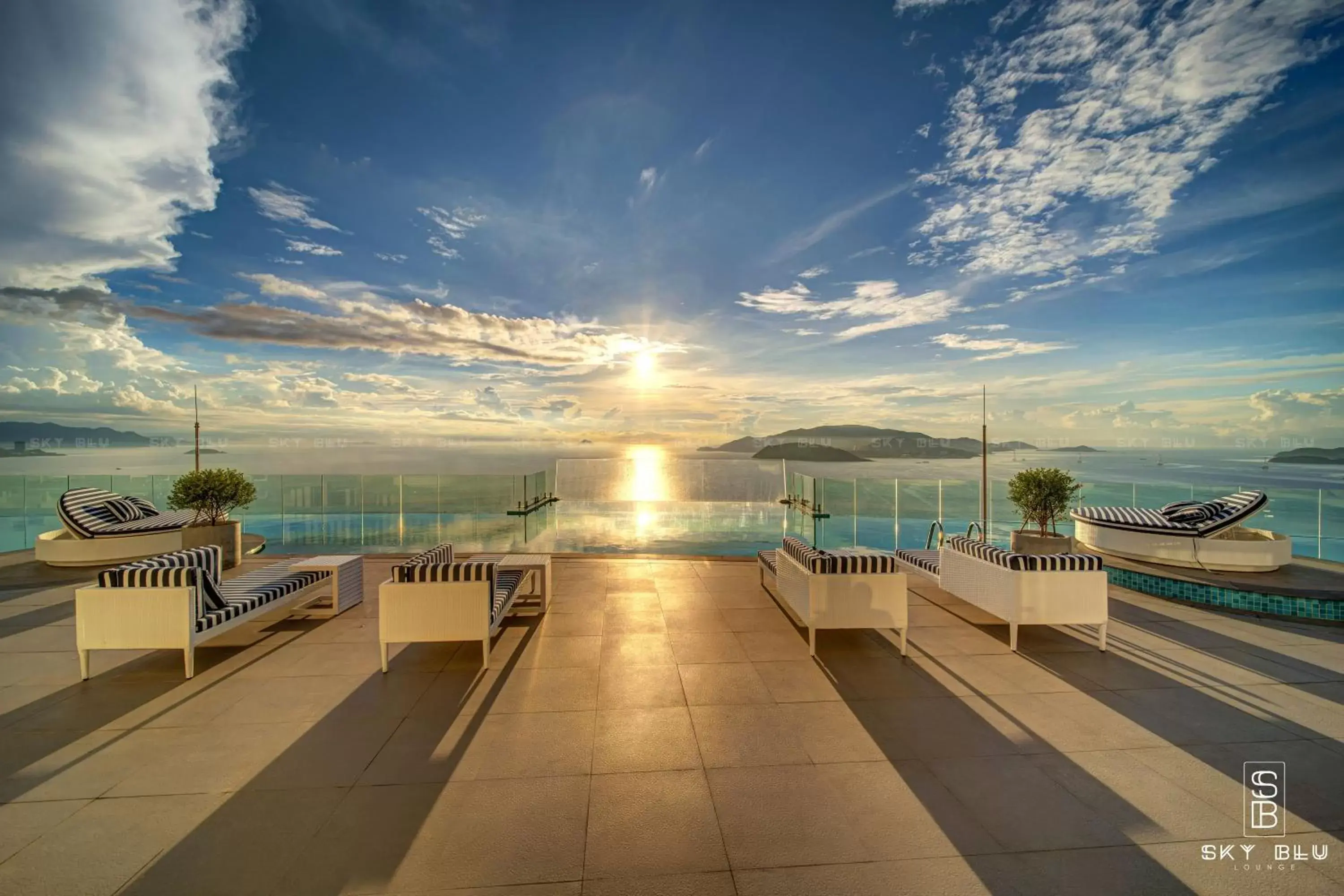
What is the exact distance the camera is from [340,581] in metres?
5.14

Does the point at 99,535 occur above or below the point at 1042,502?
below

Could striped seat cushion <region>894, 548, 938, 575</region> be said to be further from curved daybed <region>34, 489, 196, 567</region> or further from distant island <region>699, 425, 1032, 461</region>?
distant island <region>699, 425, 1032, 461</region>

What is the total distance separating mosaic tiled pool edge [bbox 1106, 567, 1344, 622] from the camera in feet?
15.9

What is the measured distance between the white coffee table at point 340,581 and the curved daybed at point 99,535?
2.83 meters

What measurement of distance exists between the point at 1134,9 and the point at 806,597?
9223mm

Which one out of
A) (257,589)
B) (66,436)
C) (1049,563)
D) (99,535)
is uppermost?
(66,436)

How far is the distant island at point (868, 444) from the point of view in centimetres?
2716

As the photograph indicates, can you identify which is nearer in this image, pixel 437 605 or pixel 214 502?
pixel 437 605

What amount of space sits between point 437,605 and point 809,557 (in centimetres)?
284

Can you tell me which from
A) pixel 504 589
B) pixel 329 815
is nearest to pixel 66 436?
pixel 504 589

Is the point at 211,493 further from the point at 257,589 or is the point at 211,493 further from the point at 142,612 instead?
the point at 142,612

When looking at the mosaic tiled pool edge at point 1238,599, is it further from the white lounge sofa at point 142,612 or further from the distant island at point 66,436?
the distant island at point 66,436

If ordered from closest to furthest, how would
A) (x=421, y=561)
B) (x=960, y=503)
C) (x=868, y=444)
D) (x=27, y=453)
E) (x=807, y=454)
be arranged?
(x=421, y=561) → (x=960, y=503) → (x=27, y=453) → (x=868, y=444) → (x=807, y=454)

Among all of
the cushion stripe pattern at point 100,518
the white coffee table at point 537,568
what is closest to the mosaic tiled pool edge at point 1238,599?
the white coffee table at point 537,568
